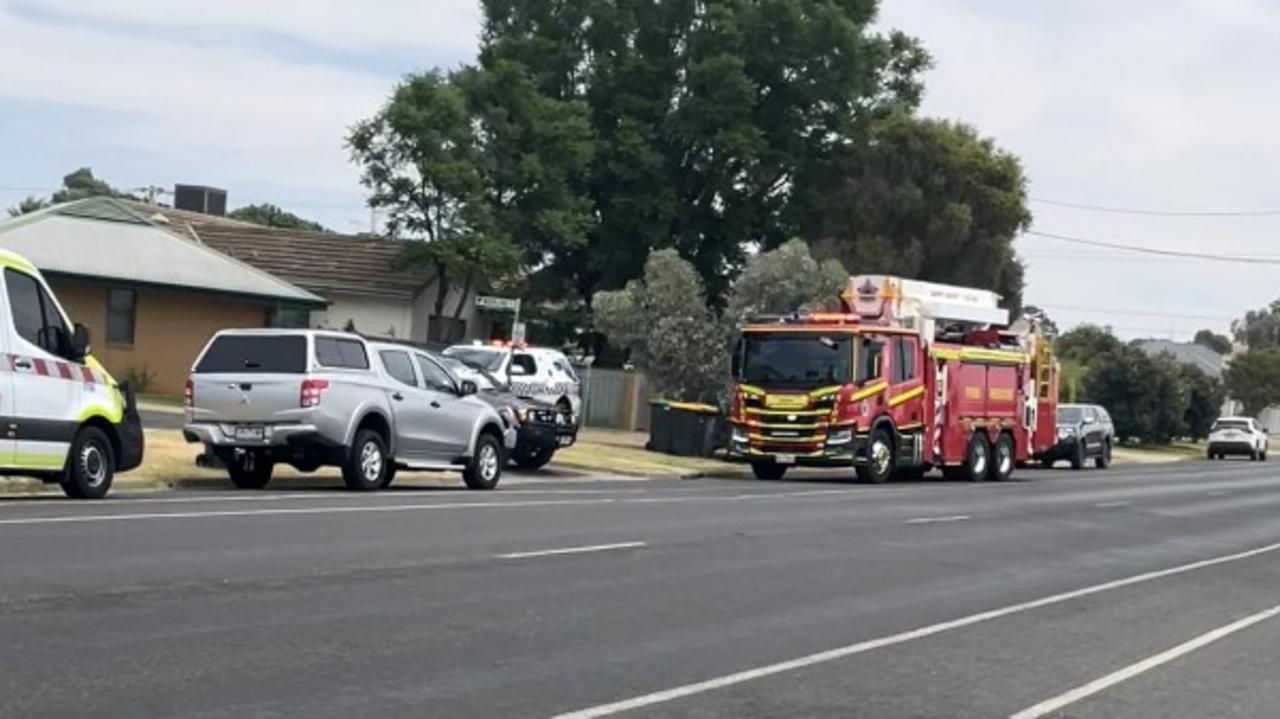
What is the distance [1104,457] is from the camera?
51719 mm

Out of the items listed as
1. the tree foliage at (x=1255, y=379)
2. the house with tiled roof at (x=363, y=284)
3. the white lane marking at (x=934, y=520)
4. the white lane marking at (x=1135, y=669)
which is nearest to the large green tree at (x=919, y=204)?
the house with tiled roof at (x=363, y=284)

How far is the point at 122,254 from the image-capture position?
143ft

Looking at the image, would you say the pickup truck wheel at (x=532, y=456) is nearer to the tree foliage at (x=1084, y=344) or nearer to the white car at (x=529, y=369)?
the white car at (x=529, y=369)

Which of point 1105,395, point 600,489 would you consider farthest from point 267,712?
point 1105,395

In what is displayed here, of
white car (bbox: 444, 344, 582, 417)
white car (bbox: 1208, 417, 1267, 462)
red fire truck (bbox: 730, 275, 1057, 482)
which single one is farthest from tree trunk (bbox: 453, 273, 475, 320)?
white car (bbox: 1208, 417, 1267, 462)

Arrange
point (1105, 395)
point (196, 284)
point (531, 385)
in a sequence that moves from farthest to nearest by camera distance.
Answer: point (1105, 395), point (196, 284), point (531, 385)

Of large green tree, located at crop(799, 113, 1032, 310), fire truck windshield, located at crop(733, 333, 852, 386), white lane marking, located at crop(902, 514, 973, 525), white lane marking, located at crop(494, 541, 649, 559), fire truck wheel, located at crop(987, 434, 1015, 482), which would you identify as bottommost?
white lane marking, located at crop(494, 541, 649, 559)

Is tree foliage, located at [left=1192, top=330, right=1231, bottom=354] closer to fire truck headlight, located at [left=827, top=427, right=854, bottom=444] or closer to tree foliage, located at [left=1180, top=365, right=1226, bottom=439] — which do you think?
tree foliage, located at [left=1180, top=365, right=1226, bottom=439]

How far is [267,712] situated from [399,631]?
262 cm

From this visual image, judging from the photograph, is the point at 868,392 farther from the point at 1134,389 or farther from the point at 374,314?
the point at 1134,389

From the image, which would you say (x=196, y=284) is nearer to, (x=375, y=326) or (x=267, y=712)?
(x=375, y=326)

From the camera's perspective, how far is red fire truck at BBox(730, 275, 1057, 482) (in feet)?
107

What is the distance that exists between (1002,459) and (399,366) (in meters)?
18.2

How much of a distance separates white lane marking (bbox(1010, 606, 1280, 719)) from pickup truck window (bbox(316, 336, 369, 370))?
463 inches
